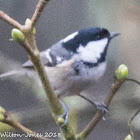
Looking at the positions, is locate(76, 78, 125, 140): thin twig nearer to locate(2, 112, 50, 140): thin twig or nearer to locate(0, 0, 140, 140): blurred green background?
locate(2, 112, 50, 140): thin twig

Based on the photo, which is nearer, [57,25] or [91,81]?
[91,81]

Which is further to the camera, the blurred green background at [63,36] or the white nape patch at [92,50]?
the blurred green background at [63,36]

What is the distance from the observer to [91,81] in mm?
495

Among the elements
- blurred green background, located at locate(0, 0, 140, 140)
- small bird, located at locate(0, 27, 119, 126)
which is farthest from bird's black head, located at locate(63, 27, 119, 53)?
blurred green background, located at locate(0, 0, 140, 140)

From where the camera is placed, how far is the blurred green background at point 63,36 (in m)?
0.68

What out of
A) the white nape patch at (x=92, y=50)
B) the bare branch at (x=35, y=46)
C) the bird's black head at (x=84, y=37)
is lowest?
the white nape patch at (x=92, y=50)

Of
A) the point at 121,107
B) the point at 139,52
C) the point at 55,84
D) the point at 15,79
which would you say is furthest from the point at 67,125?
the point at 139,52

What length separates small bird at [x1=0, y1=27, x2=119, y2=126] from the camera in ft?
1.61

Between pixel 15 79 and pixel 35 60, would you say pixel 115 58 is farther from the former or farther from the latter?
pixel 35 60

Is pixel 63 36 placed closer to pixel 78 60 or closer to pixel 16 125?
pixel 78 60

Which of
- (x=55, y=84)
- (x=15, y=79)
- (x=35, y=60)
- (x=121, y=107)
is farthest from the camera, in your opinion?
(x=121, y=107)

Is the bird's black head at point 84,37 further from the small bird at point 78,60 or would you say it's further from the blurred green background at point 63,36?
the blurred green background at point 63,36

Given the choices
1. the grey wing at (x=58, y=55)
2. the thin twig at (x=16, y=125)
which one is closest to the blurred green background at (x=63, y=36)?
the grey wing at (x=58, y=55)

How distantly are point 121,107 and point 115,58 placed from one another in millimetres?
131
